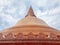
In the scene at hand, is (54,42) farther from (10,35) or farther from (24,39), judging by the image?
(10,35)

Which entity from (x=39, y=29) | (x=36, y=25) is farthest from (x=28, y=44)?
(x=36, y=25)

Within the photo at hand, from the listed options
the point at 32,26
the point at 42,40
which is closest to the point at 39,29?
the point at 32,26

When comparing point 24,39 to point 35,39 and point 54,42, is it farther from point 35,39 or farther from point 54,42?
point 54,42

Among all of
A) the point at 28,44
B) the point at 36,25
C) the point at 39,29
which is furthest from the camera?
the point at 36,25

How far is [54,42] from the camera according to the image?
11.0m

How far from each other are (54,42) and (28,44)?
1.49 m

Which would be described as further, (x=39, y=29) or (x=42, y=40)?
(x=39, y=29)

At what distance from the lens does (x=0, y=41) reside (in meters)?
11.3

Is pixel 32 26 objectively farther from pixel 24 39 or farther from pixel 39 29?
pixel 24 39

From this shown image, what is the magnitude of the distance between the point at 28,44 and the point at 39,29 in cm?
367

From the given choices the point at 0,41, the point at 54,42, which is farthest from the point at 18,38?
the point at 54,42

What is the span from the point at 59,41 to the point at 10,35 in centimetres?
289

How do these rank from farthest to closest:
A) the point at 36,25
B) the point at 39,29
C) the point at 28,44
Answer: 1. the point at 36,25
2. the point at 39,29
3. the point at 28,44

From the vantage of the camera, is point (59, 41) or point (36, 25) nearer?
point (59, 41)
